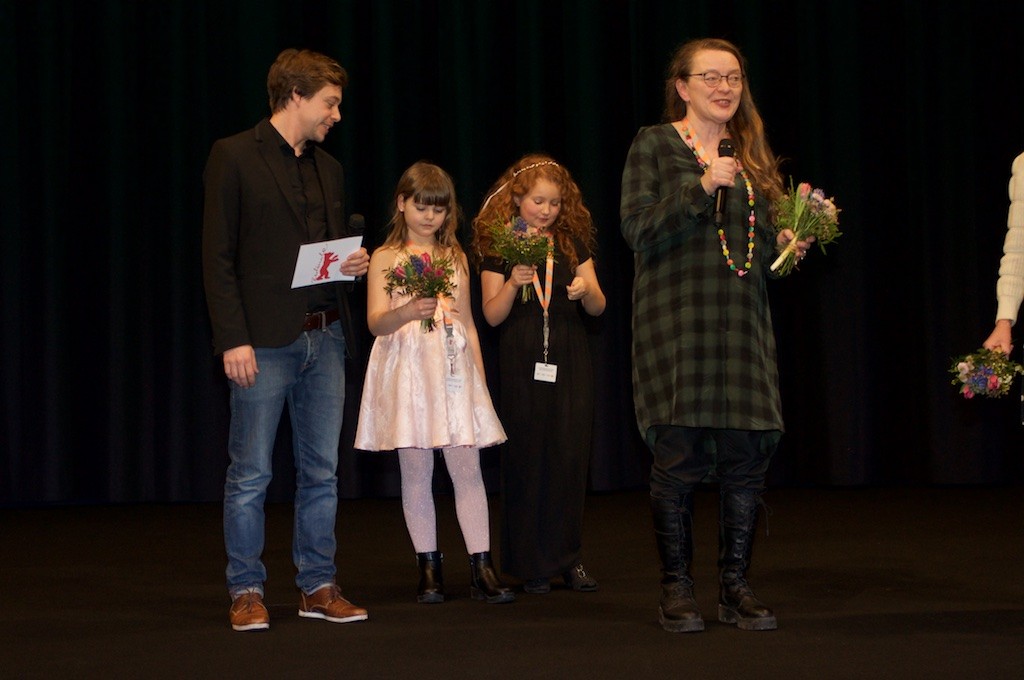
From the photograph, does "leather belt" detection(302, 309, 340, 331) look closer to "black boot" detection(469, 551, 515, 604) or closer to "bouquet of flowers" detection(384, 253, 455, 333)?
"bouquet of flowers" detection(384, 253, 455, 333)

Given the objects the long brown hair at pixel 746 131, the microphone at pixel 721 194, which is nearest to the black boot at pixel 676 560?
the microphone at pixel 721 194

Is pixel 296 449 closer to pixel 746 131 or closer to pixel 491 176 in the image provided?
pixel 746 131

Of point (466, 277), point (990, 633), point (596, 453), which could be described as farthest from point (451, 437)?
point (596, 453)

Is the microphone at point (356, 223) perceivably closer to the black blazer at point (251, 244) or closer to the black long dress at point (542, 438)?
the black blazer at point (251, 244)

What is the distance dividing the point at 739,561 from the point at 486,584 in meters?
0.99

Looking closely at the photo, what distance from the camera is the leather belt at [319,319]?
12.5 ft

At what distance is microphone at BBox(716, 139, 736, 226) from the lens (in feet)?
11.0

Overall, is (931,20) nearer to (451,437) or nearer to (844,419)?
(844,419)

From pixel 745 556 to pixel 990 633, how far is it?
0.75 m

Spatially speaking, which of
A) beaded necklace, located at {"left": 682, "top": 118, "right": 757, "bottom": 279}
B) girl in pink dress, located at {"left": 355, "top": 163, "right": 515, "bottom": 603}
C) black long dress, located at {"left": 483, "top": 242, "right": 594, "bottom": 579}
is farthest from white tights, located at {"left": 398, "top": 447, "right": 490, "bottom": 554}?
beaded necklace, located at {"left": 682, "top": 118, "right": 757, "bottom": 279}

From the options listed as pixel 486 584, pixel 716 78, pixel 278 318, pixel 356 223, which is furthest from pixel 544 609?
pixel 716 78

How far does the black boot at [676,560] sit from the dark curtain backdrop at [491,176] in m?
3.87

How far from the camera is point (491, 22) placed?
7.58m

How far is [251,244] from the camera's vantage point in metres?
3.76
